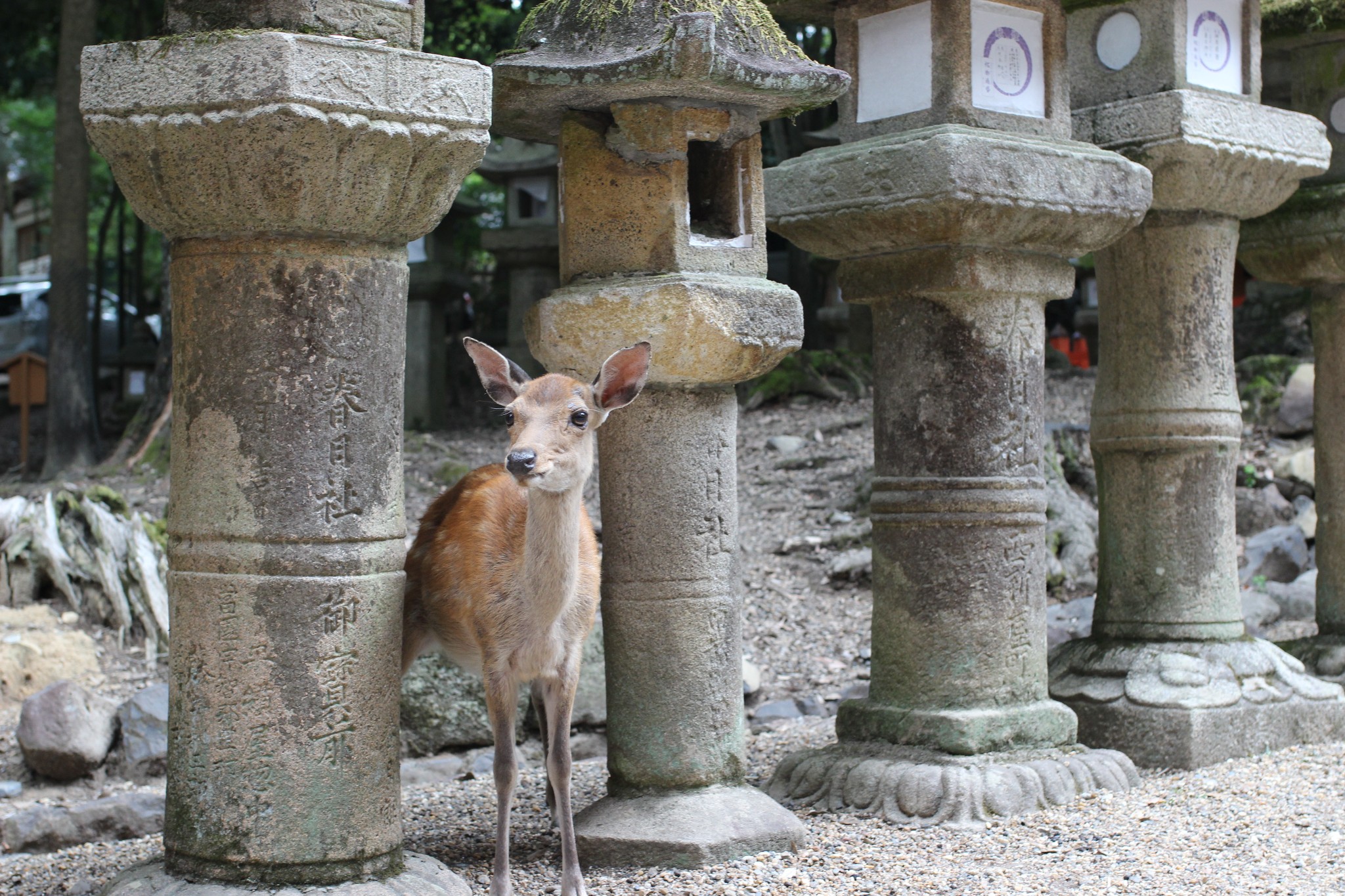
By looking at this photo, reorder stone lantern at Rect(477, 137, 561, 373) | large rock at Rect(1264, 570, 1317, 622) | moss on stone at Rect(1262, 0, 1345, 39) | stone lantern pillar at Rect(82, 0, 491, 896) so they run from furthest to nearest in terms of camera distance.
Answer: stone lantern at Rect(477, 137, 561, 373)
large rock at Rect(1264, 570, 1317, 622)
moss on stone at Rect(1262, 0, 1345, 39)
stone lantern pillar at Rect(82, 0, 491, 896)

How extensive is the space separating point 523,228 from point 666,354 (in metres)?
10.6

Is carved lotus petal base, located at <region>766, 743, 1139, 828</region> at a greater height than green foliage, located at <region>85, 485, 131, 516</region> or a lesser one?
lesser

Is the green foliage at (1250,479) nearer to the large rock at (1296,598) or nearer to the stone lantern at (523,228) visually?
the large rock at (1296,598)

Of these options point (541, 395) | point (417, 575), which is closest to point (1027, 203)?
point (541, 395)

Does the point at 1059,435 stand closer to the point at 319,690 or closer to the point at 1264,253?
the point at 1264,253

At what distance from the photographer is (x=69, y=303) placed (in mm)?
14016

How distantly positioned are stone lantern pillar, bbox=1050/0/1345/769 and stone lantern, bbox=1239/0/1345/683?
0.69 m

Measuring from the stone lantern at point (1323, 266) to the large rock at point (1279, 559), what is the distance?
8.71ft

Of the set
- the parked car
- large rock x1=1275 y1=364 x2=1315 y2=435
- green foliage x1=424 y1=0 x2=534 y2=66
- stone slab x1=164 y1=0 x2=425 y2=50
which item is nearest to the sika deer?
stone slab x1=164 y1=0 x2=425 y2=50

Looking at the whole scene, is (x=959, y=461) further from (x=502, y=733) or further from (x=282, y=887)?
(x=282, y=887)

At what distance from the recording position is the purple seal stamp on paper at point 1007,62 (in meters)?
5.30

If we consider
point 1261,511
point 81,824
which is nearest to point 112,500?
point 81,824

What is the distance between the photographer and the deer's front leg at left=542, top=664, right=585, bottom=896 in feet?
13.3

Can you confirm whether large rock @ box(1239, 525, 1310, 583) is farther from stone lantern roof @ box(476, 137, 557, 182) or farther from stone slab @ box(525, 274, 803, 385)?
stone lantern roof @ box(476, 137, 557, 182)
